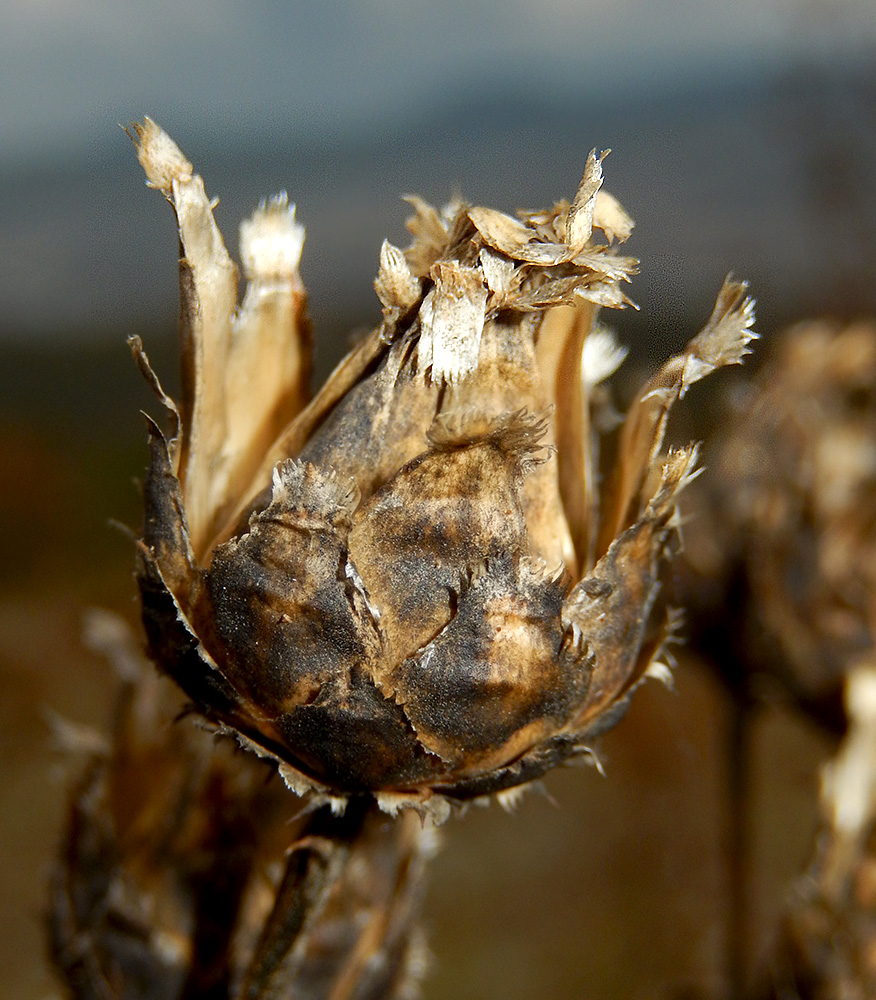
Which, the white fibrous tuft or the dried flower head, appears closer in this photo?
the dried flower head

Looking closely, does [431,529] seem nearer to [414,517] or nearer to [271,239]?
[414,517]

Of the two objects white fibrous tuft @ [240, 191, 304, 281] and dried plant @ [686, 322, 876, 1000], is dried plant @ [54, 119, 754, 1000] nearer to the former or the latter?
white fibrous tuft @ [240, 191, 304, 281]

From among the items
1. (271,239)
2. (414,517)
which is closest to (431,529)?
(414,517)

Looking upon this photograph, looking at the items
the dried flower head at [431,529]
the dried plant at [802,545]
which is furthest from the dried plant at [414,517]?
the dried plant at [802,545]

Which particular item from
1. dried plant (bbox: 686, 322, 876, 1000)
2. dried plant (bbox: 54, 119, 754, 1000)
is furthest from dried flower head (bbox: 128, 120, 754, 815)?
dried plant (bbox: 686, 322, 876, 1000)

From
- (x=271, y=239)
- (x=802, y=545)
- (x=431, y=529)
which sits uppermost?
(x=271, y=239)

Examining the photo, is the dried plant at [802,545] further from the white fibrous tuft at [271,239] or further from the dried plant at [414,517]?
the white fibrous tuft at [271,239]

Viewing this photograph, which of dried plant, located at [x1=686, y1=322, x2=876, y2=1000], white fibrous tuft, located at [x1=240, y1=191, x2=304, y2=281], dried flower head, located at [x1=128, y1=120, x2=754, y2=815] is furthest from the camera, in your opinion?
dried plant, located at [x1=686, y1=322, x2=876, y2=1000]

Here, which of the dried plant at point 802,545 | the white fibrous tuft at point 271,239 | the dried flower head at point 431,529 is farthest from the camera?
the dried plant at point 802,545

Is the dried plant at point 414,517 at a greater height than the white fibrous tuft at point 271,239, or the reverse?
the white fibrous tuft at point 271,239
